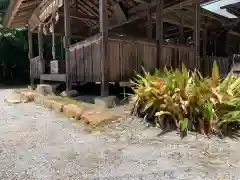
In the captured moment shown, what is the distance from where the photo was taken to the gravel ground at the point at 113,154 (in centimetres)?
283

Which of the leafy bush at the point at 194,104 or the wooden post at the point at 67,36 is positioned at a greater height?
the wooden post at the point at 67,36

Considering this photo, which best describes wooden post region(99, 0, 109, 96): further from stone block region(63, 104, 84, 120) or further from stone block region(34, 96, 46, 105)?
stone block region(34, 96, 46, 105)

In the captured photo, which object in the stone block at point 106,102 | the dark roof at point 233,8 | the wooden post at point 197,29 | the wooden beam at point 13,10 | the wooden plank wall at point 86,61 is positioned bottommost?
the stone block at point 106,102

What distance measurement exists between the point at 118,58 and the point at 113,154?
353cm

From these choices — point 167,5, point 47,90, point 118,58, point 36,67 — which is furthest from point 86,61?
point 36,67

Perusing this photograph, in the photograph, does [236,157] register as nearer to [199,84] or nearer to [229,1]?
[199,84]

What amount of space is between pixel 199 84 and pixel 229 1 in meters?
7.79

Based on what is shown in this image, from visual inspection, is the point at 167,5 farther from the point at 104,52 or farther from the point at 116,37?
the point at 104,52

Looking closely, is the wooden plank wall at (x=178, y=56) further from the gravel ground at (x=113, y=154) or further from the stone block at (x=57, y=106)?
the gravel ground at (x=113, y=154)

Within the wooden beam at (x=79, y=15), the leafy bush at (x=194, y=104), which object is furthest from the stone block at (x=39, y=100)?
the wooden beam at (x=79, y=15)

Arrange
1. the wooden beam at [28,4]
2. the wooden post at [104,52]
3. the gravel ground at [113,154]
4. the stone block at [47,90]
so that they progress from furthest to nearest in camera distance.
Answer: the wooden beam at [28,4] < the stone block at [47,90] < the wooden post at [104,52] < the gravel ground at [113,154]

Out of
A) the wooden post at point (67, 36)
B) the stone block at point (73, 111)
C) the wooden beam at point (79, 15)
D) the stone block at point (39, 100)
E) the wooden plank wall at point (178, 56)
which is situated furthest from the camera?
the wooden beam at point (79, 15)

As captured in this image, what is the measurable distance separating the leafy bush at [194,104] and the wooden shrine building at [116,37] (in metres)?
1.77

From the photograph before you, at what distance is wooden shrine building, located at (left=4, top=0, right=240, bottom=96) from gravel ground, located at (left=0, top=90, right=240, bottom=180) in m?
1.98
